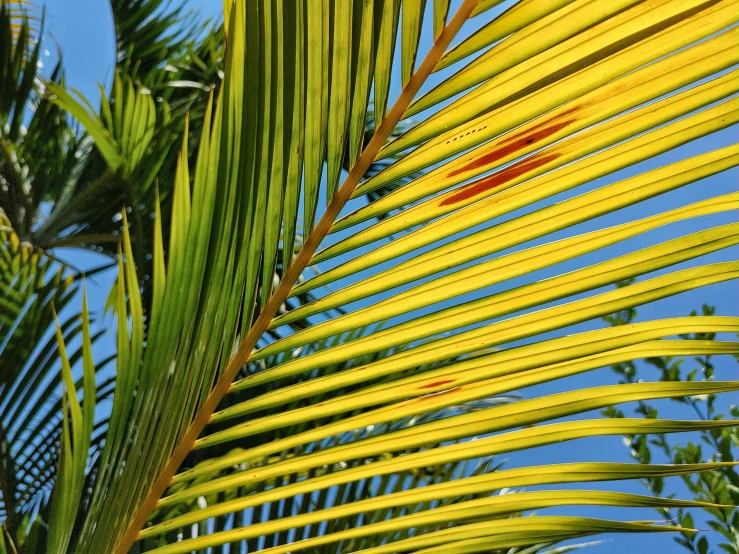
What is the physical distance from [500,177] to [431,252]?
0.08 meters

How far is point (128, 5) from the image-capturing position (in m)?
2.12

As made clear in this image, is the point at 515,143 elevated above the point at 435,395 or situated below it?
above

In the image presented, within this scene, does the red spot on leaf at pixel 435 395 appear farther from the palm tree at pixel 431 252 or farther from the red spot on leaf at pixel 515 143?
the red spot on leaf at pixel 515 143

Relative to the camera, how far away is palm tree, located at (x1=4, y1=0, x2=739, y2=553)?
44 centimetres

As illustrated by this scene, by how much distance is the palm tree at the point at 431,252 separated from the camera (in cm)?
44

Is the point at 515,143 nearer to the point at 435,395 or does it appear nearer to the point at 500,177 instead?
the point at 500,177

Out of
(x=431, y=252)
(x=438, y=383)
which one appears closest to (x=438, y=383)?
(x=438, y=383)

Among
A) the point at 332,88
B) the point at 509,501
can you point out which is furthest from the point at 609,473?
the point at 332,88

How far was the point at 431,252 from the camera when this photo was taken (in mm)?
519

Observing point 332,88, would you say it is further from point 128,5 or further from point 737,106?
point 128,5

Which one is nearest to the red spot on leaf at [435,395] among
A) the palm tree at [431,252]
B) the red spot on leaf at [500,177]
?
the palm tree at [431,252]

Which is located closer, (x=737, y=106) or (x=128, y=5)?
(x=737, y=106)

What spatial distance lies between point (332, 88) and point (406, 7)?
9 cm

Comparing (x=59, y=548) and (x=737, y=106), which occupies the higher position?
(x=737, y=106)
